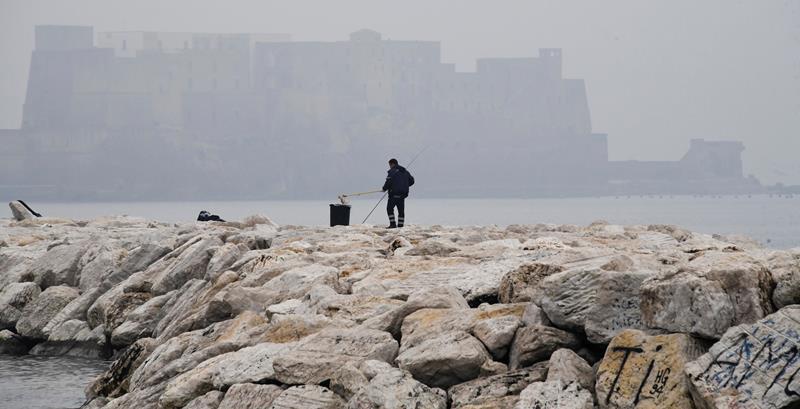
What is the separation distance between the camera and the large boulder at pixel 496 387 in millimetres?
6984

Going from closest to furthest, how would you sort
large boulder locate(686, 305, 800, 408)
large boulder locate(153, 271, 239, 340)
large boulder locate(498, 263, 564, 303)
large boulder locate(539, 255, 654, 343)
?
large boulder locate(686, 305, 800, 408), large boulder locate(539, 255, 654, 343), large boulder locate(498, 263, 564, 303), large boulder locate(153, 271, 239, 340)

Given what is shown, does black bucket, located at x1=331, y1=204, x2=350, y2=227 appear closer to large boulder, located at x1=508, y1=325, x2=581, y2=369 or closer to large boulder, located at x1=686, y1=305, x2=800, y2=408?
→ large boulder, located at x1=508, y1=325, x2=581, y2=369

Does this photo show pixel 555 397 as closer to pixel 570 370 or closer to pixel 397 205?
pixel 570 370

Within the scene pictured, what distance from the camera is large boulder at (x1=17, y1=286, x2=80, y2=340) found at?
14750mm

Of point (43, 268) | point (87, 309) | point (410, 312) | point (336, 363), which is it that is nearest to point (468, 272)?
point (410, 312)

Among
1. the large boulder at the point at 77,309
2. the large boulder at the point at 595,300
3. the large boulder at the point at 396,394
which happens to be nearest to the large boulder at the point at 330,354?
the large boulder at the point at 396,394

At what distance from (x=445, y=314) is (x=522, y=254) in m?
2.39

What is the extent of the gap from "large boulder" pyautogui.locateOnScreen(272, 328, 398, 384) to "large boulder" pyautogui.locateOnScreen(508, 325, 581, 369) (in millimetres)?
984

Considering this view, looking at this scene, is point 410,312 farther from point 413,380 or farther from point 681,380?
point 681,380

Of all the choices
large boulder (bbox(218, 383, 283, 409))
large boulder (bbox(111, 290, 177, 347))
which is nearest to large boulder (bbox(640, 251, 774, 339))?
large boulder (bbox(218, 383, 283, 409))

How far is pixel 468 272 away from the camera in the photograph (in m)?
9.95

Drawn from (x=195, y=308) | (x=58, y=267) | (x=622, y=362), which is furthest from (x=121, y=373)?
(x=58, y=267)

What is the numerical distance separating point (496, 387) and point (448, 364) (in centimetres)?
40

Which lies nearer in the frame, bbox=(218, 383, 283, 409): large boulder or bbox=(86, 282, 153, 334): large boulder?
bbox=(218, 383, 283, 409): large boulder
